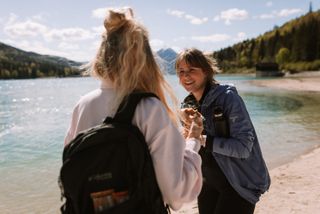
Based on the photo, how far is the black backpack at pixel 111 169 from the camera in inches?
67.2

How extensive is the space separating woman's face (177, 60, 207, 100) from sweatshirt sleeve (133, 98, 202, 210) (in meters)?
1.32

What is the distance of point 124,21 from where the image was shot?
1895 millimetres

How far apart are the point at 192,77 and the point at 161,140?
1438 mm

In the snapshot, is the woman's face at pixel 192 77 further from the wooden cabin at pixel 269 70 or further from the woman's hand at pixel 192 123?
the wooden cabin at pixel 269 70

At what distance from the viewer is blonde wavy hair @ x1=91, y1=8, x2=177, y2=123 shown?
6.06 ft

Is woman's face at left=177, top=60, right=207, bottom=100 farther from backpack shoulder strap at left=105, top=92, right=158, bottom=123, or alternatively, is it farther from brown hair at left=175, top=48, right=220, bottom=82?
backpack shoulder strap at left=105, top=92, right=158, bottom=123

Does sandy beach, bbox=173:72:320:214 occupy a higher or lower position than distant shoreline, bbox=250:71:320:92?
higher

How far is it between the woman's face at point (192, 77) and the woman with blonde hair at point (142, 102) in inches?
46.9

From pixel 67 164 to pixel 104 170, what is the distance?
0.56 feet

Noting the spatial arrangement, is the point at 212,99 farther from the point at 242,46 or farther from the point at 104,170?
the point at 242,46

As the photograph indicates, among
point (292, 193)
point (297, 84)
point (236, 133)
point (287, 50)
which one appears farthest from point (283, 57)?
point (236, 133)

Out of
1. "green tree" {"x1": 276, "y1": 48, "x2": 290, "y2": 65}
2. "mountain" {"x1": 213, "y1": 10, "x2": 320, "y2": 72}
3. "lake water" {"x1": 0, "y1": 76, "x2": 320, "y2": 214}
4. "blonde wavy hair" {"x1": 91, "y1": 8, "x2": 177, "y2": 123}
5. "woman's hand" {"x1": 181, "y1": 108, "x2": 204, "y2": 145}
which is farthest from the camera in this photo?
"green tree" {"x1": 276, "y1": 48, "x2": 290, "y2": 65}

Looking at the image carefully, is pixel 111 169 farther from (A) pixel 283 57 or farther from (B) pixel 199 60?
(A) pixel 283 57

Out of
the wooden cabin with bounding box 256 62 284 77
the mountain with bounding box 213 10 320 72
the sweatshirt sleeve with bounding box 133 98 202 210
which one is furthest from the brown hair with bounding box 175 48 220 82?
the wooden cabin with bounding box 256 62 284 77
